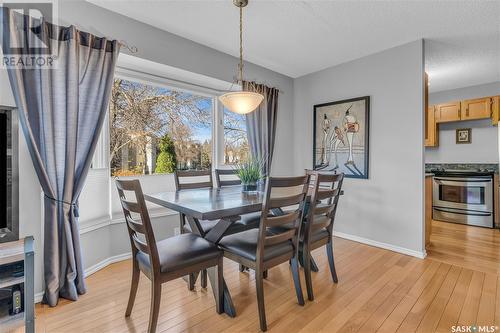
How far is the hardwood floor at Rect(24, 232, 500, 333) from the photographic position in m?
1.69

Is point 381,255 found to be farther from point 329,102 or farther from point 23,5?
point 23,5

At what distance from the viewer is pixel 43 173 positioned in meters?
1.89

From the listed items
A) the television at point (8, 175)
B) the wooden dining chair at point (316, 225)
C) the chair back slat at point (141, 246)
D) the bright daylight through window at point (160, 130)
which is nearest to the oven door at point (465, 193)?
the wooden dining chair at point (316, 225)

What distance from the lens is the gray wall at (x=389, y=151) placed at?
2932 millimetres

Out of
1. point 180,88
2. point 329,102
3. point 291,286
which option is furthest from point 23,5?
point 329,102

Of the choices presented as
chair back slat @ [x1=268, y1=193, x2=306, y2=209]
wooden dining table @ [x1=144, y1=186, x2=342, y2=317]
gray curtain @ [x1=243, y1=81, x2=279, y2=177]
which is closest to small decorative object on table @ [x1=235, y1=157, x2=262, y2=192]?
wooden dining table @ [x1=144, y1=186, x2=342, y2=317]

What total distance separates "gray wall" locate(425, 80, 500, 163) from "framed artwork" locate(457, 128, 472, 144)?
0.06 meters

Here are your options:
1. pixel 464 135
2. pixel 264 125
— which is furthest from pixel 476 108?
pixel 264 125

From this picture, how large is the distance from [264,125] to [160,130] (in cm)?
150

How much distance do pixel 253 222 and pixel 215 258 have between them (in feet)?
2.57

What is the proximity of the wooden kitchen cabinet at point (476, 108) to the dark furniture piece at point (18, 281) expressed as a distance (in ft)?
19.7

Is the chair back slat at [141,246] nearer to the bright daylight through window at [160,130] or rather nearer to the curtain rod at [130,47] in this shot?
the bright daylight through window at [160,130]

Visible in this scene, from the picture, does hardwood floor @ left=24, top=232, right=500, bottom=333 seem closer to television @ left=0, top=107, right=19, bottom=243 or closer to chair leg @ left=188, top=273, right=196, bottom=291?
chair leg @ left=188, top=273, right=196, bottom=291

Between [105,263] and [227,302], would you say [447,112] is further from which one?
[105,263]
